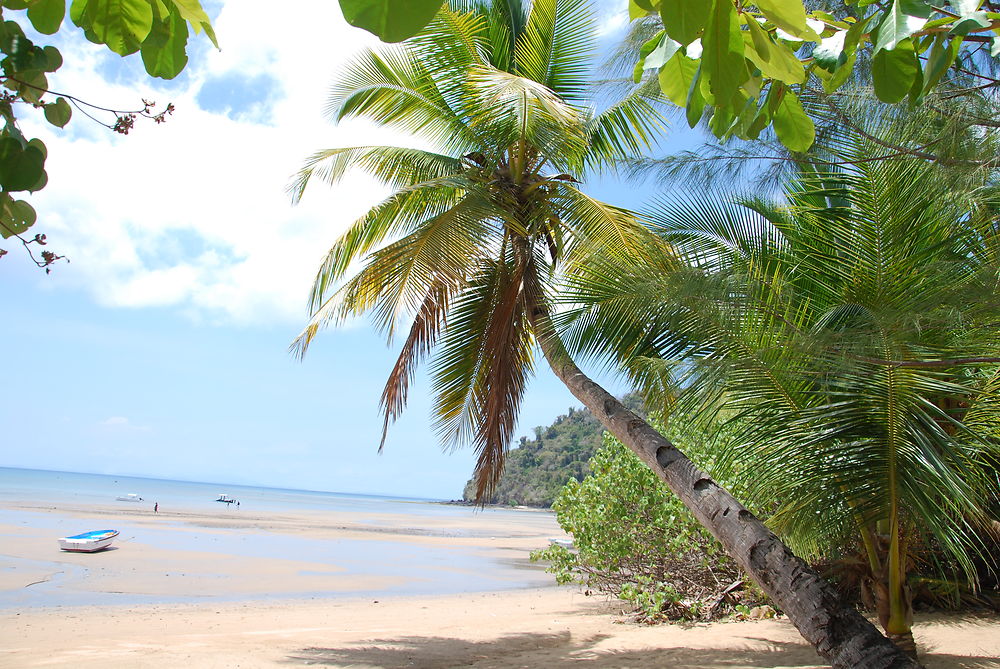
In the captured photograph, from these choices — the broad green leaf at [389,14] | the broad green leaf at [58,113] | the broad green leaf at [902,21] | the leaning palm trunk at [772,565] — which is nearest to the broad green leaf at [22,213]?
the broad green leaf at [58,113]

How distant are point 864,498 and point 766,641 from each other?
378 centimetres

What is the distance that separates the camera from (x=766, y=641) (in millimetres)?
7340

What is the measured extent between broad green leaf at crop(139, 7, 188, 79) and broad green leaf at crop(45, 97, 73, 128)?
0.70 ft

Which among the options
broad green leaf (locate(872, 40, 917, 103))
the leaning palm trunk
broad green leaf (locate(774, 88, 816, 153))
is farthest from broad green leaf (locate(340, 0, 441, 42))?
the leaning palm trunk

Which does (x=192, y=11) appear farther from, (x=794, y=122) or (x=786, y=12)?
(x=794, y=122)

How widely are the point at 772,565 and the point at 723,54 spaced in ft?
12.7

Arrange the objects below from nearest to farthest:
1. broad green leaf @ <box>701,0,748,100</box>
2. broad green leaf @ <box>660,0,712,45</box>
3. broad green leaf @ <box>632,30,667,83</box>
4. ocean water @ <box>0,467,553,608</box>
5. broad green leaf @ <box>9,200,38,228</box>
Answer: broad green leaf @ <box>660,0,712,45</box>, broad green leaf @ <box>701,0,748,100</box>, broad green leaf @ <box>9,200,38,228</box>, broad green leaf @ <box>632,30,667,83</box>, ocean water @ <box>0,467,553,608</box>

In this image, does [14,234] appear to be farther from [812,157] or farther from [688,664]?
[688,664]

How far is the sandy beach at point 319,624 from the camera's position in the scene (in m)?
7.23

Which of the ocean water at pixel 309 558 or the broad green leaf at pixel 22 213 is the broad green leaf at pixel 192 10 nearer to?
the broad green leaf at pixel 22 213

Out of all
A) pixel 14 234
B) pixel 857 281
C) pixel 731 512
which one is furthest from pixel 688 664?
pixel 14 234

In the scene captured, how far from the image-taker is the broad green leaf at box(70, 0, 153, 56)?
3.92 ft

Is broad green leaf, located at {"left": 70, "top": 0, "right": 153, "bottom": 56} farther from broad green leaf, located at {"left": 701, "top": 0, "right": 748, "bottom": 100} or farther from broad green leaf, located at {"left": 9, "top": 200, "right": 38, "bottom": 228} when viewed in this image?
broad green leaf, located at {"left": 701, "top": 0, "right": 748, "bottom": 100}

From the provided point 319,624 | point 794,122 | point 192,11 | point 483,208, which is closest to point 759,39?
point 794,122
